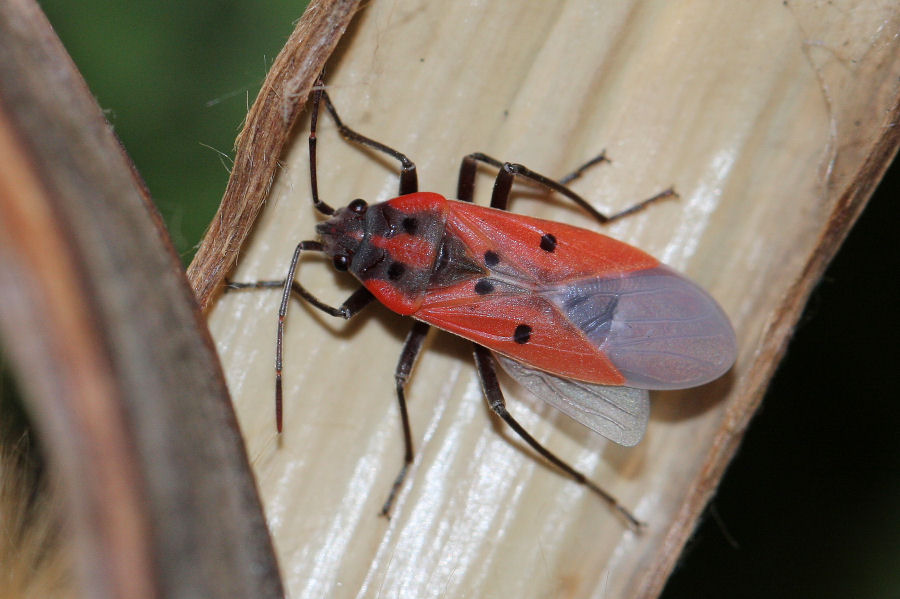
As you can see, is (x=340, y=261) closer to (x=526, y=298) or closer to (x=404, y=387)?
(x=404, y=387)

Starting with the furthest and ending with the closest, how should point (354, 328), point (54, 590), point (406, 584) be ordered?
point (354, 328)
point (406, 584)
point (54, 590)

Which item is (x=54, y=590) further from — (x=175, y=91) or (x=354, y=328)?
(x=175, y=91)

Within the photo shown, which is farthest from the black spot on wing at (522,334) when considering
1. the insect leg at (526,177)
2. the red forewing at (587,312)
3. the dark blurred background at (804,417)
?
the dark blurred background at (804,417)

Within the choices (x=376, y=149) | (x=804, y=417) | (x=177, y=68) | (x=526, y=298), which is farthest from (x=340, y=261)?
(x=804, y=417)

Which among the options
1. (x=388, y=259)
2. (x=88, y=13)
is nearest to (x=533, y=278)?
(x=388, y=259)

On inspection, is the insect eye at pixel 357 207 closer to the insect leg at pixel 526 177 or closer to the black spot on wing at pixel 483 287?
the insect leg at pixel 526 177

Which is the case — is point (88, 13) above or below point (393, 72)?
below

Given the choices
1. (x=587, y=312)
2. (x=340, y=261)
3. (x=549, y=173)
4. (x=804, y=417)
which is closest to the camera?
(x=587, y=312)

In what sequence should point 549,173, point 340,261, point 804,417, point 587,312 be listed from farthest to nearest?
point 804,417, point 549,173, point 340,261, point 587,312

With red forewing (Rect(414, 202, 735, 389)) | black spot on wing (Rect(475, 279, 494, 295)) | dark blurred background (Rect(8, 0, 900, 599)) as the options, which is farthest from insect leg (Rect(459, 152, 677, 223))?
dark blurred background (Rect(8, 0, 900, 599))
